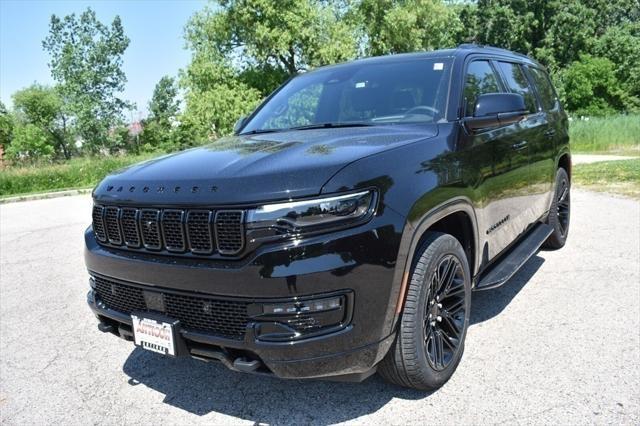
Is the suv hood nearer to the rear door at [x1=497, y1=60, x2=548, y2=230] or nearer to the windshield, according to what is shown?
the windshield

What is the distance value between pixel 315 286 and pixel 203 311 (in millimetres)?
603

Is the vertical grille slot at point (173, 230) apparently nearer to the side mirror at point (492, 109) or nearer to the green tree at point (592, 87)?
the side mirror at point (492, 109)

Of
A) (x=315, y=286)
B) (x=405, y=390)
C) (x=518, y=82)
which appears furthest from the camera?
(x=518, y=82)

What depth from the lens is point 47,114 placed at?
64.1 metres

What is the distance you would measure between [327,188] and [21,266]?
Result: 608 centimetres

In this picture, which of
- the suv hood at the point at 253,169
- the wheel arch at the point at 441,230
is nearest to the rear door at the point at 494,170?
the wheel arch at the point at 441,230

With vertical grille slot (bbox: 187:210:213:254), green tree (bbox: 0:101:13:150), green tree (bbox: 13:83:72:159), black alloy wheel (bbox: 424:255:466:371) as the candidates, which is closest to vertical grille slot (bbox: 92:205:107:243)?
vertical grille slot (bbox: 187:210:213:254)

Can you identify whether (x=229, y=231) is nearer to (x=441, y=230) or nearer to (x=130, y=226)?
(x=130, y=226)

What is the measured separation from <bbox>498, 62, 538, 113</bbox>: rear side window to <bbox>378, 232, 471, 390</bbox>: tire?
2108mm

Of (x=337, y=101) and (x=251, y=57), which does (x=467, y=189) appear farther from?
(x=251, y=57)

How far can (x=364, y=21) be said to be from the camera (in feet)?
123

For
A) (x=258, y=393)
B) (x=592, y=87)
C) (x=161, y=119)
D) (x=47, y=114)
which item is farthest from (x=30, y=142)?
(x=258, y=393)

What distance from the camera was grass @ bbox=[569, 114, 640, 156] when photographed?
71.2ft

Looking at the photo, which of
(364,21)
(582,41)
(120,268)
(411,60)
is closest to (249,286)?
(120,268)
